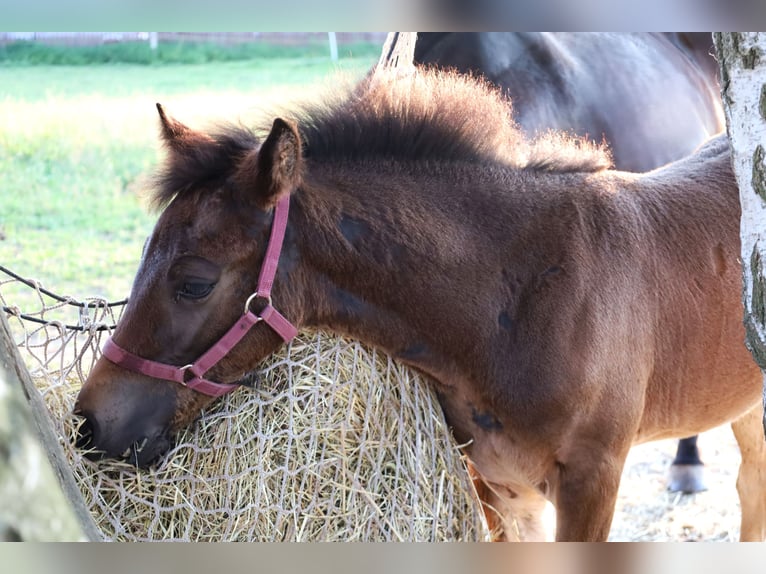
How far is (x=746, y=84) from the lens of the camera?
134cm

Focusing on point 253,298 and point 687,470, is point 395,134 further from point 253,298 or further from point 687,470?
point 687,470

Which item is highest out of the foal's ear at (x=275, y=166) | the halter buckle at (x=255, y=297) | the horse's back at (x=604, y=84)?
the horse's back at (x=604, y=84)

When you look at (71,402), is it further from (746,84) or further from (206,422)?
(746,84)

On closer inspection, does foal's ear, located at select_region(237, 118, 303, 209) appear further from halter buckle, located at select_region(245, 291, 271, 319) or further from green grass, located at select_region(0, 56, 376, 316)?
green grass, located at select_region(0, 56, 376, 316)

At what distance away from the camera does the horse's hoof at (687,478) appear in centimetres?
423

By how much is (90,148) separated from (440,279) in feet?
22.7

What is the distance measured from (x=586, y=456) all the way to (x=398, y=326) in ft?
2.02

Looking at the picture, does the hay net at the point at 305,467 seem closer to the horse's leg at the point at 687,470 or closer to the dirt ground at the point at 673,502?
the dirt ground at the point at 673,502

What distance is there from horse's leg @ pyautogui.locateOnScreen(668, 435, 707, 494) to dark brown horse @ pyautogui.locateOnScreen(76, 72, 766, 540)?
205 centimetres

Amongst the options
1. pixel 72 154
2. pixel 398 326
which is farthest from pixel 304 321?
pixel 72 154

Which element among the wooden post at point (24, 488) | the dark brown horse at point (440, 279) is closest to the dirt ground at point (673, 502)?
the dark brown horse at point (440, 279)

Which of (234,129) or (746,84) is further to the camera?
(234,129)

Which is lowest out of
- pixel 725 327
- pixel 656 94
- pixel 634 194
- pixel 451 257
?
pixel 725 327

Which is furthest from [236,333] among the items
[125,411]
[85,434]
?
[85,434]
